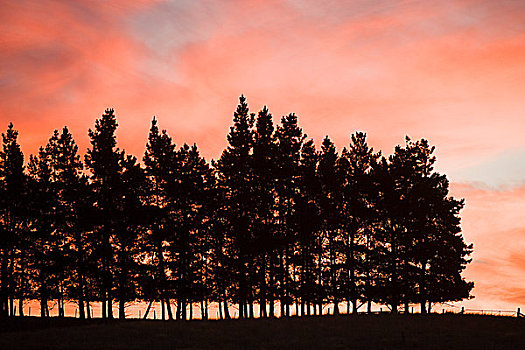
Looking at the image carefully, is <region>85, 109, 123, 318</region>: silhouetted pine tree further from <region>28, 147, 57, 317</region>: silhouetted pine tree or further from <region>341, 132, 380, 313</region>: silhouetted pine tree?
<region>341, 132, 380, 313</region>: silhouetted pine tree

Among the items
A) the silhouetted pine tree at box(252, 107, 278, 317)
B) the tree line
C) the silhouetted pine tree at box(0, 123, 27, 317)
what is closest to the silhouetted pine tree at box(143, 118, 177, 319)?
the tree line

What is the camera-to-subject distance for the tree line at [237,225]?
54.8 metres

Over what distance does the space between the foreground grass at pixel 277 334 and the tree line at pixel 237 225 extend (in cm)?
958

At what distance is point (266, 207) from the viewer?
54.9 meters

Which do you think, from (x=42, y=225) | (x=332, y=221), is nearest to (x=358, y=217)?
(x=332, y=221)

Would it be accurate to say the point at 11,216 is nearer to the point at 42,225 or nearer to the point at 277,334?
the point at 42,225

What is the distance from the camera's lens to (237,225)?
53.9 meters

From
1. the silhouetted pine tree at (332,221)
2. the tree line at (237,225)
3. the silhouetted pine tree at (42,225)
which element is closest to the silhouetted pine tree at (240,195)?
the tree line at (237,225)

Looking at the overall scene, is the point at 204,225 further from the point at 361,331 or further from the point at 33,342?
the point at 33,342

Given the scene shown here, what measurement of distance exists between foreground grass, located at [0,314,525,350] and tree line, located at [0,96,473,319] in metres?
9.58

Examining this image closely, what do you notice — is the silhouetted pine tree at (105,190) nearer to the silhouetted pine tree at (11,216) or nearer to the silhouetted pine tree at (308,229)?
the silhouetted pine tree at (11,216)

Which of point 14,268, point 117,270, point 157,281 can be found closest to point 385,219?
point 157,281

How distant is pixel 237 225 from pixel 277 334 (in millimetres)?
17627

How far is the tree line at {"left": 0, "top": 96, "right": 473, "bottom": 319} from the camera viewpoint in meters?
54.8
